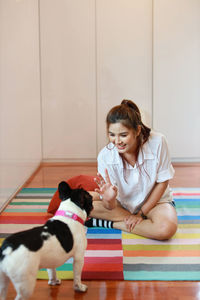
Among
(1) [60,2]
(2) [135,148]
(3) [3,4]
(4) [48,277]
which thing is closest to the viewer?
(4) [48,277]

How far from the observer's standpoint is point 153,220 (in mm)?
2236

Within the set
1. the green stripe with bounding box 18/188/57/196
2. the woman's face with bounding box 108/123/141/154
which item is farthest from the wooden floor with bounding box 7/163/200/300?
the green stripe with bounding box 18/188/57/196

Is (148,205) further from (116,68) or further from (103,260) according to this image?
(116,68)

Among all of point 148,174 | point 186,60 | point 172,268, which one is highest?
point 186,60

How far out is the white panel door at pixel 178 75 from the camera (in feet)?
13.2

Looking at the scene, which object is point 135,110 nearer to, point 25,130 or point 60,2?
point 25,130

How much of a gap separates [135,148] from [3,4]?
4.83ft

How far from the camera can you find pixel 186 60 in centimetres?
411

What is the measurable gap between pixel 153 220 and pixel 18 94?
5.38ft

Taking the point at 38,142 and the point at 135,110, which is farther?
the point at 38,142

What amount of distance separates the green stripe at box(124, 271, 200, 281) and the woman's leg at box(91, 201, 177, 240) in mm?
371

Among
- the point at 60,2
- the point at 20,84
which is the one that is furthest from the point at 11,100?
the point at 60,2

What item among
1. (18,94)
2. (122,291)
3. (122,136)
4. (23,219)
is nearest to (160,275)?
(122,291)

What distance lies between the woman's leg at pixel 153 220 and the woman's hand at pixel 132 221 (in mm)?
18
